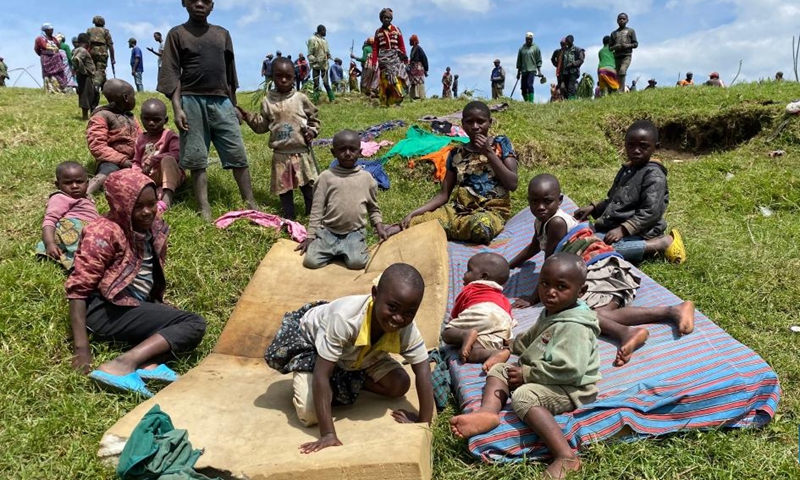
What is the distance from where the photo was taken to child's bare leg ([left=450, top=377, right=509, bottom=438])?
2.55 m

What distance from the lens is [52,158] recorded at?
21.5ft

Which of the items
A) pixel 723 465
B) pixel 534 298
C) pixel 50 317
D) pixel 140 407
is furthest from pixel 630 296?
pixel 50 317

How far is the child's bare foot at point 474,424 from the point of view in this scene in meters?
2.55

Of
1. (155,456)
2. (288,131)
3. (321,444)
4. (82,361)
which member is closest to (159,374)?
(82,361)

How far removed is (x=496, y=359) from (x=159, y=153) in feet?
13.4

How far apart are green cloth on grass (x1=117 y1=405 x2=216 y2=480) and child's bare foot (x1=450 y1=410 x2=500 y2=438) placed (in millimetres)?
1129

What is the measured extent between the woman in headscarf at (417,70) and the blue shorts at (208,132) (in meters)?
8.70

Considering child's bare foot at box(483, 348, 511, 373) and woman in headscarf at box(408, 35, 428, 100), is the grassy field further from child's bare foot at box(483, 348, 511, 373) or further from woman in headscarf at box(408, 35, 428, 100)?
woman in headscarf at box(408, 35, 428, 100)

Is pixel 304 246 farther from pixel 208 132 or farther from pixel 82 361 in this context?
pixel 82 361

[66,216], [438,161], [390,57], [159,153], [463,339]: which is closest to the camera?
[463,339]

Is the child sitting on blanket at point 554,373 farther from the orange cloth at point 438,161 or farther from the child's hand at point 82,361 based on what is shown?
the orange cloth at point 438,161

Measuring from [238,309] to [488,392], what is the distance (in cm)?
195

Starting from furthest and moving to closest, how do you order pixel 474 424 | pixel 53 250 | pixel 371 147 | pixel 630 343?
pixel 371 147, pixel 53 250, pixel 630 343, pixel 474 424

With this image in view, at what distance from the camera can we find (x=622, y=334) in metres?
3.10
